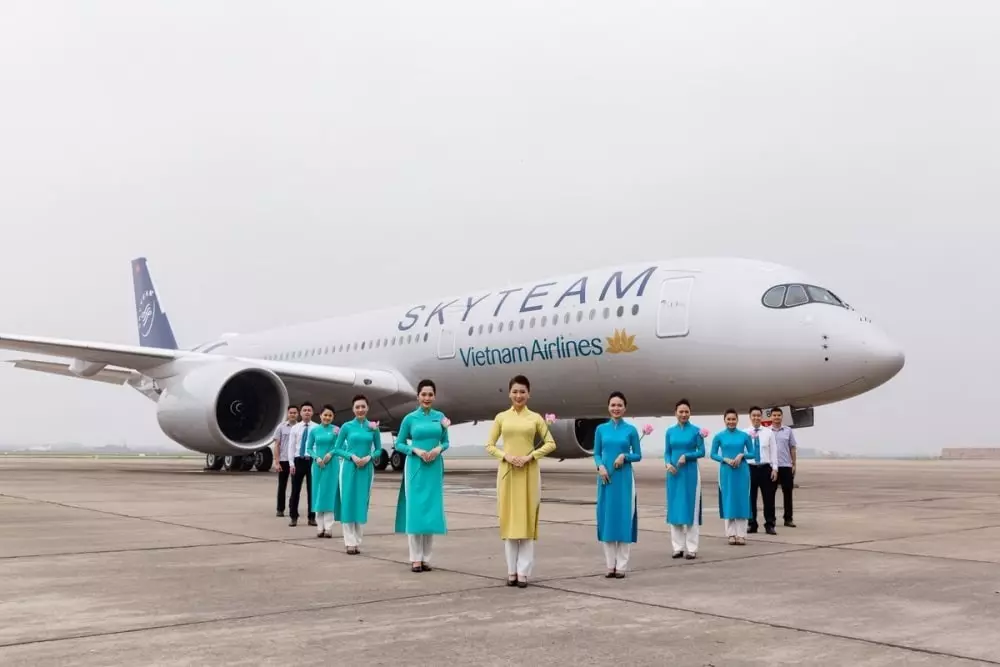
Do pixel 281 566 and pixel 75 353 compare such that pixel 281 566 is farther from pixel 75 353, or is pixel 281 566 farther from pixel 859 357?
pixel 75 353

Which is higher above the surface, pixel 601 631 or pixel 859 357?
pixel 859 357

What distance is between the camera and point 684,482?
6.86m

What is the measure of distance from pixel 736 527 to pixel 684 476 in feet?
3.36

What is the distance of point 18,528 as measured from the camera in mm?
8250

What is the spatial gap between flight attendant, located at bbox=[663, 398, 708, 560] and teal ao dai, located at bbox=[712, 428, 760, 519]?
2.27 feet

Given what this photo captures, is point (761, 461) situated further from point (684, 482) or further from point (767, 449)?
point (684, 482)

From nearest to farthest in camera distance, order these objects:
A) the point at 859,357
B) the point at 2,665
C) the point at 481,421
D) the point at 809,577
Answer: the point at 2,665 < the point at 809,577 < the point at 859,357 < the point at 481,421

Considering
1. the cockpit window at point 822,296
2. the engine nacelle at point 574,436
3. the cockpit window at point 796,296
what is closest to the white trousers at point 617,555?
the cockpit window at point 796,296

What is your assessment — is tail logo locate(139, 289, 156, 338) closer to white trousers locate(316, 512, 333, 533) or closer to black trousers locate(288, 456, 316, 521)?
black trousers locate(288, 456, 316, 521)

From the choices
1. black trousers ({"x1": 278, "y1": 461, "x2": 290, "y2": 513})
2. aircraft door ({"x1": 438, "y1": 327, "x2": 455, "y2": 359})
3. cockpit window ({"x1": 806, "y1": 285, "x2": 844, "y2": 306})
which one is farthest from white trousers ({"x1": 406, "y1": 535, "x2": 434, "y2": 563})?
aircraft door ({"x1": 438, "y1": 327, "x2": 455, "y2": 359})

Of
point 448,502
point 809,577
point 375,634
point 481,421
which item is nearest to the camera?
point 375,634

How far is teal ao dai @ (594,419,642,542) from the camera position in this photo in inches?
228

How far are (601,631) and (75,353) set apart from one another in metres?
17.2

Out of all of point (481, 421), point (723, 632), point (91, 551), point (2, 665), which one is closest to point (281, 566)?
point (91, 551)
